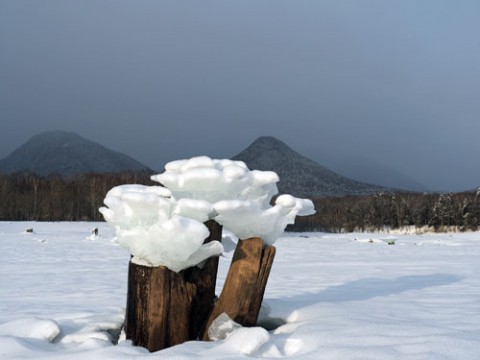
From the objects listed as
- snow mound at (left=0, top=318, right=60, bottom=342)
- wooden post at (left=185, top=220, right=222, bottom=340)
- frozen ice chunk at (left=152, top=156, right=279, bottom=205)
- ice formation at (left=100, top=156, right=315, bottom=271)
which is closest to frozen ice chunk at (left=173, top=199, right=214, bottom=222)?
ice formation at (left=100, top=156, right=315, bottom=271)

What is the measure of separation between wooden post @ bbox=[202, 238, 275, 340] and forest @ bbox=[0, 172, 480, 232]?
146 ft

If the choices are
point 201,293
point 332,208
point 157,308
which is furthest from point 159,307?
point 332,208

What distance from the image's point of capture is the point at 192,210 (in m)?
3.58

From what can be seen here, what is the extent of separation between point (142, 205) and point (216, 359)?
3.83 ft

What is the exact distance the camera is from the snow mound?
12.2 feet

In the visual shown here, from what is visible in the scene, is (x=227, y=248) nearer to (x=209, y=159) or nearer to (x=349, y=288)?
(x=209, y=159)

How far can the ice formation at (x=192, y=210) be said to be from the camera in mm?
3500

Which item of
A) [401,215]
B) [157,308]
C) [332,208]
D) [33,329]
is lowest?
[401,215]

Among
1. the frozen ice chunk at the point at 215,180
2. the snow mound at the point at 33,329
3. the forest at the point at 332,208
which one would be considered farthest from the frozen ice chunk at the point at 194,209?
the forest at the point at 332,208

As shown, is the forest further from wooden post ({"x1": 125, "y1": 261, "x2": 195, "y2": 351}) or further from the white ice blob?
wooden post ({"x1": 125, "y1": 261, "x2": 195, "y2": 351})

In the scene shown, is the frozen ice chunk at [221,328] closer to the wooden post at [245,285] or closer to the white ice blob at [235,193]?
the wooden post at [245,285]

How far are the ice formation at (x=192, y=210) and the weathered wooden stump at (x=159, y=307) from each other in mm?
96

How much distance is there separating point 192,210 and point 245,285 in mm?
753

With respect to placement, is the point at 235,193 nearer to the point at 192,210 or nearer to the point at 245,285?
the point at 192,210
